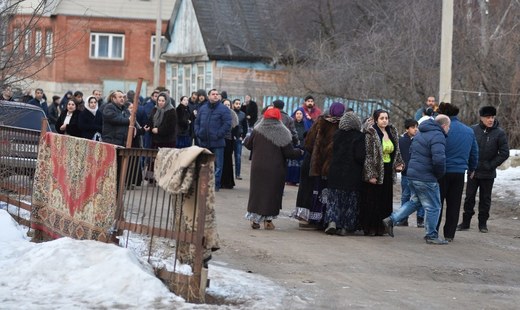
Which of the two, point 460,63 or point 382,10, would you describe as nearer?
point 460,63

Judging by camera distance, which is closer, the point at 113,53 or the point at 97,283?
the point at 97,283

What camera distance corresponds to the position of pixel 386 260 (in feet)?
41.9

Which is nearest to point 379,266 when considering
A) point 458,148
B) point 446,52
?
point 458,148

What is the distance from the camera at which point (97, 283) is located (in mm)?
9578

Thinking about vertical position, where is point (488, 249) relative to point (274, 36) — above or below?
below

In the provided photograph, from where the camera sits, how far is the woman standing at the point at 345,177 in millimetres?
14898

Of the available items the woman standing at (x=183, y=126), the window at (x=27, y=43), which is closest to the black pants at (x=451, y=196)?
the window at (x=27, y=43)

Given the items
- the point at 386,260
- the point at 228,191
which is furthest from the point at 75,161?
the point at 228,191

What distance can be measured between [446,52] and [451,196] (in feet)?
23.9

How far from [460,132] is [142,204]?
20.1 feet

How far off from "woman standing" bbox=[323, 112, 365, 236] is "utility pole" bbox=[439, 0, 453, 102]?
713 cm

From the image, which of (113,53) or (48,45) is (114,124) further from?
(113,53)

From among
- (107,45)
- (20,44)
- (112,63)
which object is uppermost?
(107,45)

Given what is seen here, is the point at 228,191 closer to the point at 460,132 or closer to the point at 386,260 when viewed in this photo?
→ the point at 460,132
